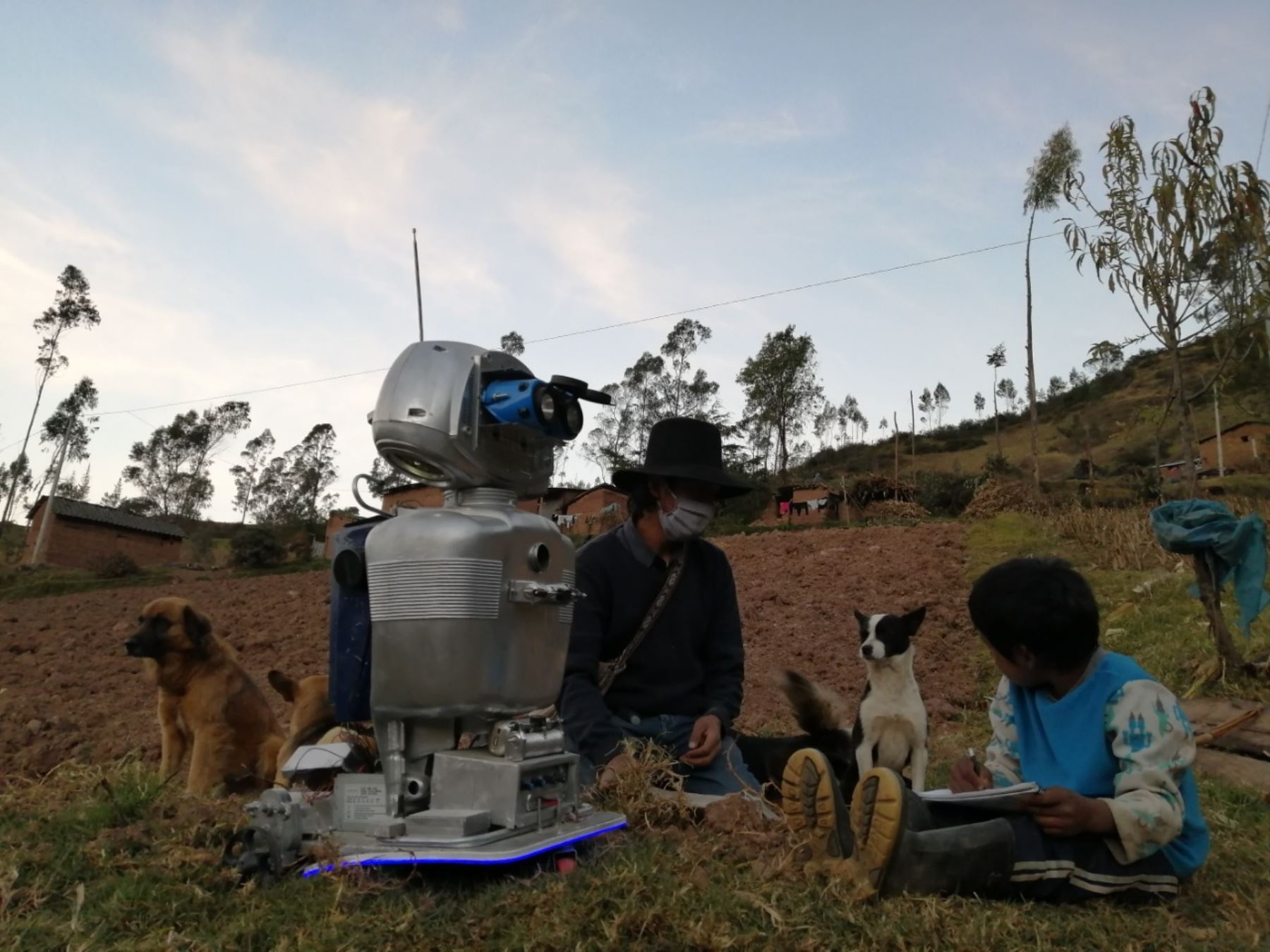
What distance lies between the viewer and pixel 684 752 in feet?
10.5

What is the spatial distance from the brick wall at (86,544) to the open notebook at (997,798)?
3513 centimetres

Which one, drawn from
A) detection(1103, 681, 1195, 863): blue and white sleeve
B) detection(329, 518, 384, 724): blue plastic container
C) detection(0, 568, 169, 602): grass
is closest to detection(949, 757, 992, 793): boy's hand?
detection(1103, 681, 1195, 863): blue and white sleeve

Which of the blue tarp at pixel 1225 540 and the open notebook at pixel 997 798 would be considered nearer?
the open notebook at pixel 997 798

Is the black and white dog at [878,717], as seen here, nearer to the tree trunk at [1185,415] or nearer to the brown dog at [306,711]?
the brown dog at [306,711]

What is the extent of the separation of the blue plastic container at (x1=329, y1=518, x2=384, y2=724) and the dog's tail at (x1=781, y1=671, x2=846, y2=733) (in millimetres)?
2245

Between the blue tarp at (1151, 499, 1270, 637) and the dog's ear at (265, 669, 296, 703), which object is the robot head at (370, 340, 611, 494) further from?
the blue tarp at (1151, 499, 1270, 637)

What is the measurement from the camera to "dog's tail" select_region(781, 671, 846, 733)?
164 inches

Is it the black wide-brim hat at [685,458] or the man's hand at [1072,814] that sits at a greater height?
the black wide-brim hat at [685,458]

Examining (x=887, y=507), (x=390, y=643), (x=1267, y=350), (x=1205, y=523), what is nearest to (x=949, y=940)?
(x=390, y=643)

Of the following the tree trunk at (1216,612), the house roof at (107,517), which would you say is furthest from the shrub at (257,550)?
the tree trunk at (1216,612)

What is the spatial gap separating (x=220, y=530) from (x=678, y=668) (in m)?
53.6

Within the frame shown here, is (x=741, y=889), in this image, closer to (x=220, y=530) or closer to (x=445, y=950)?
(x=445, y=950)

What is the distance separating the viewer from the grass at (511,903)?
182 cm

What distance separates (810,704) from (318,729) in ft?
6.93
